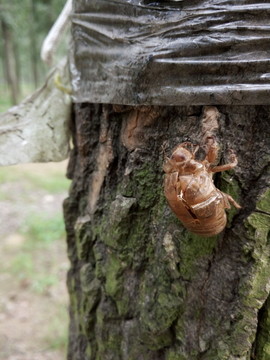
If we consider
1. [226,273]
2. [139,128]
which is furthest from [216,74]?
[226,273]

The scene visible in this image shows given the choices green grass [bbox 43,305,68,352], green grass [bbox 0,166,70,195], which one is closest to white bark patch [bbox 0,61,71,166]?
green grass [bbox 43,305,68,352]

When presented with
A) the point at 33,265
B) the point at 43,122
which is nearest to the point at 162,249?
the point at 43,122

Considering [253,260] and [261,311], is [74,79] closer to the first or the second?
[253,260]

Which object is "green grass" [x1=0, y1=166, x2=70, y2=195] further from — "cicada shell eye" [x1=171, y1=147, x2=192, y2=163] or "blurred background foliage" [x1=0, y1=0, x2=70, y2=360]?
"cicada shell eye" [x1=171, y1=147, x2=192, y2=163]

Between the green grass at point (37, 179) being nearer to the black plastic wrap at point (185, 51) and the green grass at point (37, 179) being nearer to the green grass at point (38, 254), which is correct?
the green grass at point (38, 254)

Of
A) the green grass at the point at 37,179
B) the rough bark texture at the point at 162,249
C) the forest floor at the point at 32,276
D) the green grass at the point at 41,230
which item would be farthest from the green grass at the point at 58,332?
the green grass at the point at 37,179

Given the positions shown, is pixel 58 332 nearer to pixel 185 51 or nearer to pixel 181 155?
pixel 181 155
